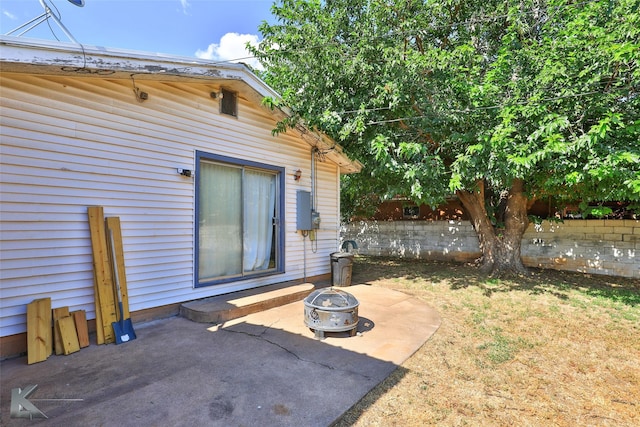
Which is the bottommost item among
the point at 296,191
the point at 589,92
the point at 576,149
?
the point at 296,191

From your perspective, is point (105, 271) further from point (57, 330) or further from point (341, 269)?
point (341, 269)

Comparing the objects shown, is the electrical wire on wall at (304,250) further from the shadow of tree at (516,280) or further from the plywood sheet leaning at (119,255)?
the plywood sheet leaning at (119,255)

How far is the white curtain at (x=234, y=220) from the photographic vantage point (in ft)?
16.3

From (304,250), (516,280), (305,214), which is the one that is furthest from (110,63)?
(516,280)

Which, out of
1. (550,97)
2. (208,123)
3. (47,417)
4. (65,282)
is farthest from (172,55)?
(550,97)

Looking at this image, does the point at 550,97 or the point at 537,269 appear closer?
the point at 550,97

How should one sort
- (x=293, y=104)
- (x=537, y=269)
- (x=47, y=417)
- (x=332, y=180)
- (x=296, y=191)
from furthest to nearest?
(x=537, y=269) → (x=332, y=180) → (x=296, y=191) → (x=293, y=104) → (x=47, y=417)

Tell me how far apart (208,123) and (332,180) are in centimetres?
327

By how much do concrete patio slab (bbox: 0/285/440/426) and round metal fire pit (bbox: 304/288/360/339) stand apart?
16 centimetres

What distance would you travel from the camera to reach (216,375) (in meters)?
2.88

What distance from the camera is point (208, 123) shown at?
16.3ft

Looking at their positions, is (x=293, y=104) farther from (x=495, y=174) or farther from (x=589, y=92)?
(x=589, y=92)

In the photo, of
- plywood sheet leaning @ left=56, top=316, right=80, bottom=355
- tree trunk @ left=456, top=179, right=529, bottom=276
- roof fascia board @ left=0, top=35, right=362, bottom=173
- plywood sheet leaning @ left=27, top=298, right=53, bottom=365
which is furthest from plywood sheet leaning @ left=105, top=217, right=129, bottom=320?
tree trunk @ left=456, top=179, right=529, bottom=276

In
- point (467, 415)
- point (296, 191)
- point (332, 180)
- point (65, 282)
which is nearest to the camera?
point (467, 415)
